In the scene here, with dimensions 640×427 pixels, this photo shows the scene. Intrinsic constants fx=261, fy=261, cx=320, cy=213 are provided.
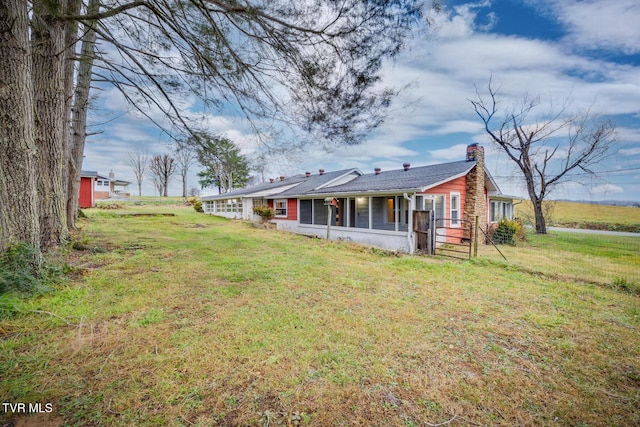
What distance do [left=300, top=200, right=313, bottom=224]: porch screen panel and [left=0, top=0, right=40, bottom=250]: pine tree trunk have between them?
12.5 m

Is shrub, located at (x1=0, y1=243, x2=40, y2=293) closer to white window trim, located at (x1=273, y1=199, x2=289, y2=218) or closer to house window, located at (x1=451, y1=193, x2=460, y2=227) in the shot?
house window, located at (x1=451, y1=193, x2=460, y2=227)

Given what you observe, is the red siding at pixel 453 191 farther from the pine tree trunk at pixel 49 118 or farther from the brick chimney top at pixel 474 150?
the pine tree trunk at pixel 49 118

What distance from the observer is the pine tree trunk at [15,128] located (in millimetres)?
3623

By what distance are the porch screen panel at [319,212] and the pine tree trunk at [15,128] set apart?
40.5ft

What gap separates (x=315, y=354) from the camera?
2902 millimetres

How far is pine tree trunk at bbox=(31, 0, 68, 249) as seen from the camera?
4609 mm

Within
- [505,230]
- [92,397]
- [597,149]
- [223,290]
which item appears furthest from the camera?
[597,149]

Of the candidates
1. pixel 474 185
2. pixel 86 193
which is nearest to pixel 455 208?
pixel 474 185

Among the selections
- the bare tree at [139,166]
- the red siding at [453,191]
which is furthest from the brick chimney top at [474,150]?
the bare tree at [139,166]

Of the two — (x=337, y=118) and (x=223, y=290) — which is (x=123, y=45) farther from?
(x=223, y=290)

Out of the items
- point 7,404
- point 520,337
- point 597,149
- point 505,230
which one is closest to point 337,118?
point 520,337

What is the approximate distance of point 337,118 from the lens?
441 centimetres

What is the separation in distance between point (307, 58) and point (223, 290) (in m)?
4.32

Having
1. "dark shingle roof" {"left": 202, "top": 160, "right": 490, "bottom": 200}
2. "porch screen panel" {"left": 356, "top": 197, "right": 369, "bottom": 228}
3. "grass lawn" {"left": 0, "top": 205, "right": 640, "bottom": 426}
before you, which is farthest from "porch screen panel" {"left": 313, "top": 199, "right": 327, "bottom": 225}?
"grass lawn" {"left": 0, "top": 205, "right": 640, "bottom": 426}
